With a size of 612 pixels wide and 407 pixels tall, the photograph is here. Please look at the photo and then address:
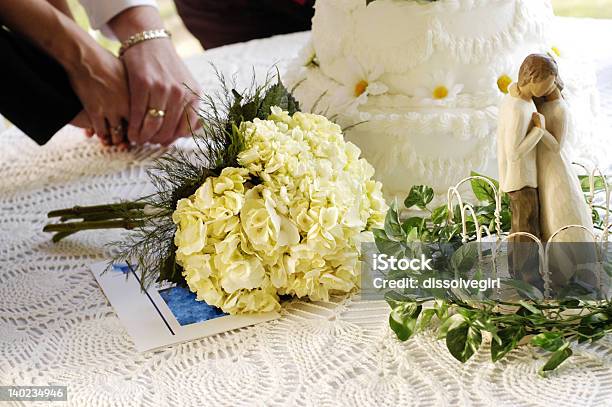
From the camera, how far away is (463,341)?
0.85 meters

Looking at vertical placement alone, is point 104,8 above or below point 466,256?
above

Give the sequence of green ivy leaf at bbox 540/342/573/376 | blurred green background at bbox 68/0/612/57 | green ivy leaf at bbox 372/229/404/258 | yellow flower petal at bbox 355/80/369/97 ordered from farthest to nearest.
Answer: blurred green background at bbox 68/0/612/57, yellow flower petal at bbox 355/80/369/97, green ivy leaf at bbox 372/229/404/258, green ivy leaf at bbox 540/342/573/376

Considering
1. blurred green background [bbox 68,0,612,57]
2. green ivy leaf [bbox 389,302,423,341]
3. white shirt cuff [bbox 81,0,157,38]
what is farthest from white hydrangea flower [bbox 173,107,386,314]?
blurred green background [bbox 68,0,612,57]

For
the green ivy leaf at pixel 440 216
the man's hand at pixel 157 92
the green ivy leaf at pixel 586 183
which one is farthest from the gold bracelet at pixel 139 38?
the green ivy leaf at pixel 586 183

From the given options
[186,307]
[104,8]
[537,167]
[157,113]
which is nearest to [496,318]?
[537,167]

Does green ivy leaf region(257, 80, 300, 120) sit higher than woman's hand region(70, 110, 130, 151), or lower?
higher

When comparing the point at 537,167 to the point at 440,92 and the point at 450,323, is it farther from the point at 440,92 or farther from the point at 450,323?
the point at 440,92

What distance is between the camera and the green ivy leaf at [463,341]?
2.76 ft

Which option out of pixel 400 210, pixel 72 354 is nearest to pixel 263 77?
pixel 400 210

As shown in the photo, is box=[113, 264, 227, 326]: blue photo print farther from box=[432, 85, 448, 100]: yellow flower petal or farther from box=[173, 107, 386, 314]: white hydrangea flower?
box=[432, 85, 448, 100]: yellow flower petal

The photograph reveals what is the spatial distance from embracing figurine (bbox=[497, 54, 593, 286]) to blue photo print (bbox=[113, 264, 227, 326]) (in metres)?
0.38

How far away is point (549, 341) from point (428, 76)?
474 millimetres

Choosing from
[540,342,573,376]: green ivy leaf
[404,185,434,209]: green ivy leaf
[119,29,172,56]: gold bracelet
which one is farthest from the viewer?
A: [119,29,172,56]: gold bracelet

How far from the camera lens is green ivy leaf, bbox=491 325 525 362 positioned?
83 cm
